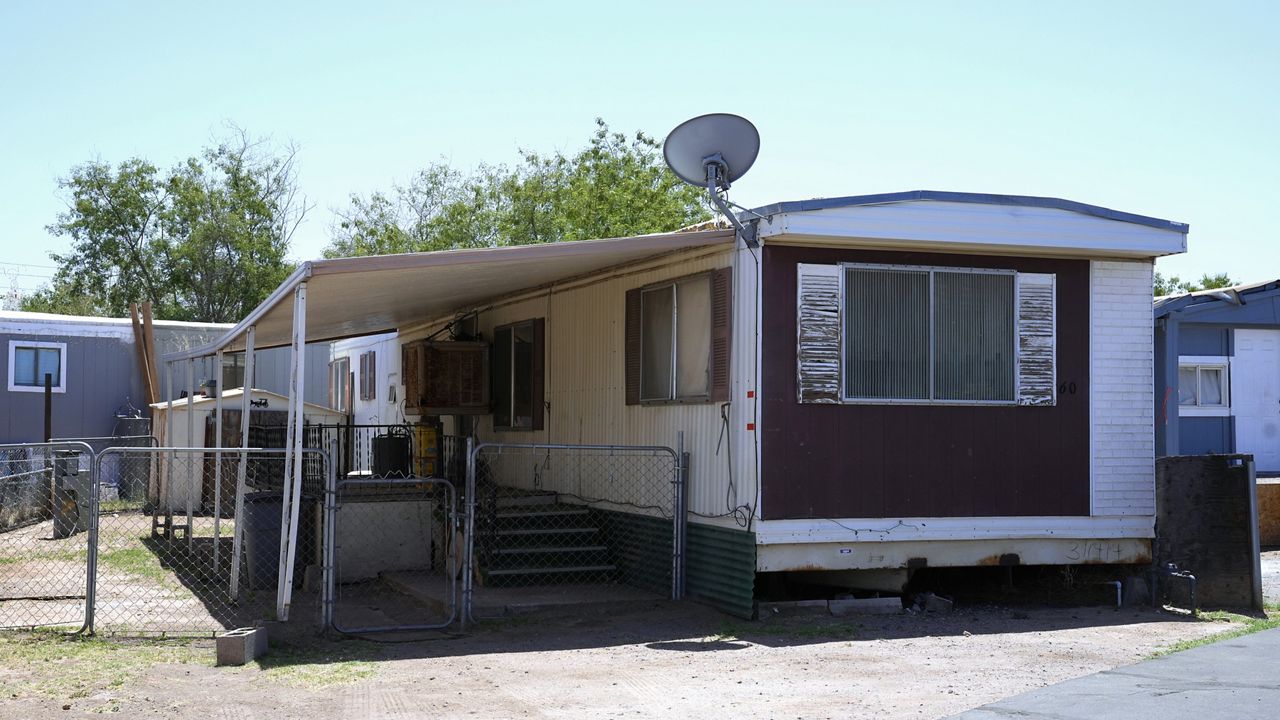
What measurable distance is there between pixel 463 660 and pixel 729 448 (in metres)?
2.68

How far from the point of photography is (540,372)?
1291 cm

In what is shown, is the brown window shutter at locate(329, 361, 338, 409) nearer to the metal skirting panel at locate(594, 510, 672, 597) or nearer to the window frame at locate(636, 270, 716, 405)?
the metal skirting panel at locate(594, 510, 672, 597)

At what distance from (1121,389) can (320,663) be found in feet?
21.4

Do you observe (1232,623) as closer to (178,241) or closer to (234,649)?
(234,649)

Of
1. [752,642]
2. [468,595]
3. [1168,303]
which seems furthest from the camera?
[1168,303]

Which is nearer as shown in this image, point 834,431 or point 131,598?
point 834,431

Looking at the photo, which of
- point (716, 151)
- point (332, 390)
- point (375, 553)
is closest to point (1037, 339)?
point (716, 151)

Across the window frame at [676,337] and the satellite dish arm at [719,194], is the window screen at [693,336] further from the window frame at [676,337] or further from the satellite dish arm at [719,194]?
the satellite dish arm at [719,194]

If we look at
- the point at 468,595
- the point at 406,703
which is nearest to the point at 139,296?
the point at 468,595

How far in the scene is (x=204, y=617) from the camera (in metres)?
9.17

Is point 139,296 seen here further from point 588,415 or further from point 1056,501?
point 1056,501

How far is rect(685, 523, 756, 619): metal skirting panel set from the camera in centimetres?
902

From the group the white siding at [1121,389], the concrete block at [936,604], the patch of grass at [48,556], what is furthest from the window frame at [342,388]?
the white siding at [1121,389]

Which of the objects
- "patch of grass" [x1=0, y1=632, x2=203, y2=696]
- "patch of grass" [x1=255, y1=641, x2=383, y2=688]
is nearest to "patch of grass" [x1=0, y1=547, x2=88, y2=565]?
"patch of grass" [x1=0, y1=632, x2=203, y2=696]
